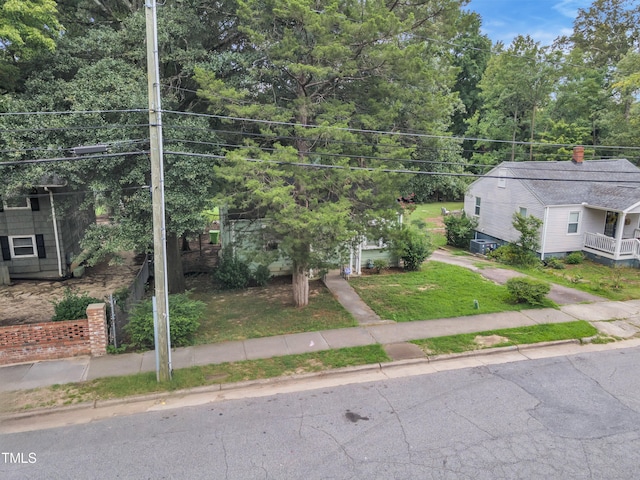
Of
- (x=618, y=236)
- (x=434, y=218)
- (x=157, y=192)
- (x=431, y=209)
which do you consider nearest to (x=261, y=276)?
(x=157, y=192)

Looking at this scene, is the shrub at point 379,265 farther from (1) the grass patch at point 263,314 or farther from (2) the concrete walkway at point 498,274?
(2) the concrete walkway at point 498,274

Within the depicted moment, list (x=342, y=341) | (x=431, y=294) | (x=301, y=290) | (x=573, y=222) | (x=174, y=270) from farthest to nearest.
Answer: (x=573, y=222) < (x=174, y=270) < (x=431, y=294) < (x=301, y=290) < (x=342, y=341)

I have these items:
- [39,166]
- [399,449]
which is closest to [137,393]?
[399,449]

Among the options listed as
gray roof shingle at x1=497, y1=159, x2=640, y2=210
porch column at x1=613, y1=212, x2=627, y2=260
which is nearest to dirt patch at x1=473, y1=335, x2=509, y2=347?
gray roof shingle at x1=497, y1=159, x2=640, y2=210

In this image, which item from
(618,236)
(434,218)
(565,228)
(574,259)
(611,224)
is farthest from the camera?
(434,218)

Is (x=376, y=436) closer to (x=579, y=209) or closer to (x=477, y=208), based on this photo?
(x=579, y=209)

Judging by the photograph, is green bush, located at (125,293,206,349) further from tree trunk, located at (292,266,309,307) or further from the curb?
tree trunk, located at (292,266,309,307)

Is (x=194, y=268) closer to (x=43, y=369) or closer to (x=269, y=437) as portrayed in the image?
(x=43, y=369)
